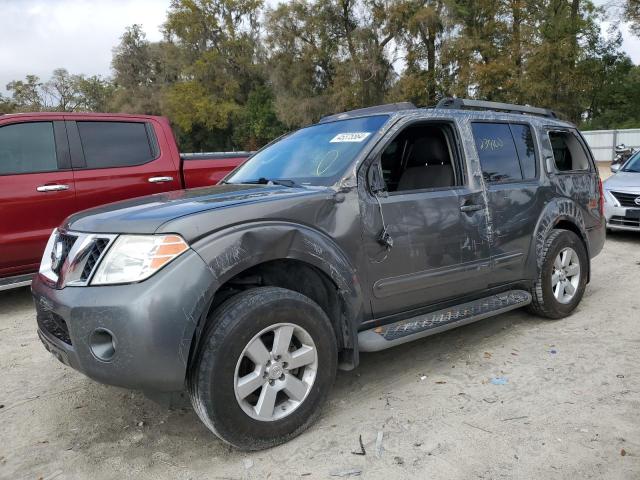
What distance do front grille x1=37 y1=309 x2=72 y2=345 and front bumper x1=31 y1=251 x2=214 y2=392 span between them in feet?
0.37

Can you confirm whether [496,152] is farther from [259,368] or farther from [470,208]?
[259,368]

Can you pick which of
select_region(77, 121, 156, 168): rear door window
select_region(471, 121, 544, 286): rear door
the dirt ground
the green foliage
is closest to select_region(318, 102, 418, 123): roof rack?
select_region(471, 121, 544, 286): rear door

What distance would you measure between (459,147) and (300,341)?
6.41ft

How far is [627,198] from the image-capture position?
316 inches

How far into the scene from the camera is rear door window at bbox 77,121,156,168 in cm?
562

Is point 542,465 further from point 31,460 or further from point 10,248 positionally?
point 10,248

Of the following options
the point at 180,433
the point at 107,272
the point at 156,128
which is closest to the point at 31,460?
the point at 180,433

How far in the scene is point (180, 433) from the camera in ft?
9.59

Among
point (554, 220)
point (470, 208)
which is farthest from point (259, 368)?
point (554, 220)

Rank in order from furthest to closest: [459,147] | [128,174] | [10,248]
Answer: [128,174], [10,248], [459,147]

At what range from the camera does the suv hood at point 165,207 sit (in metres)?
2.54

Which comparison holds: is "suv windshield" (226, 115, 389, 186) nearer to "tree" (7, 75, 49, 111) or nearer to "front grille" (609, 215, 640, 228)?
"front grille" (609, 215, 640, 228)

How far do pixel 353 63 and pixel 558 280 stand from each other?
28.6 metres

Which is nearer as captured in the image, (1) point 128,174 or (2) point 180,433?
(2) point 180,433
